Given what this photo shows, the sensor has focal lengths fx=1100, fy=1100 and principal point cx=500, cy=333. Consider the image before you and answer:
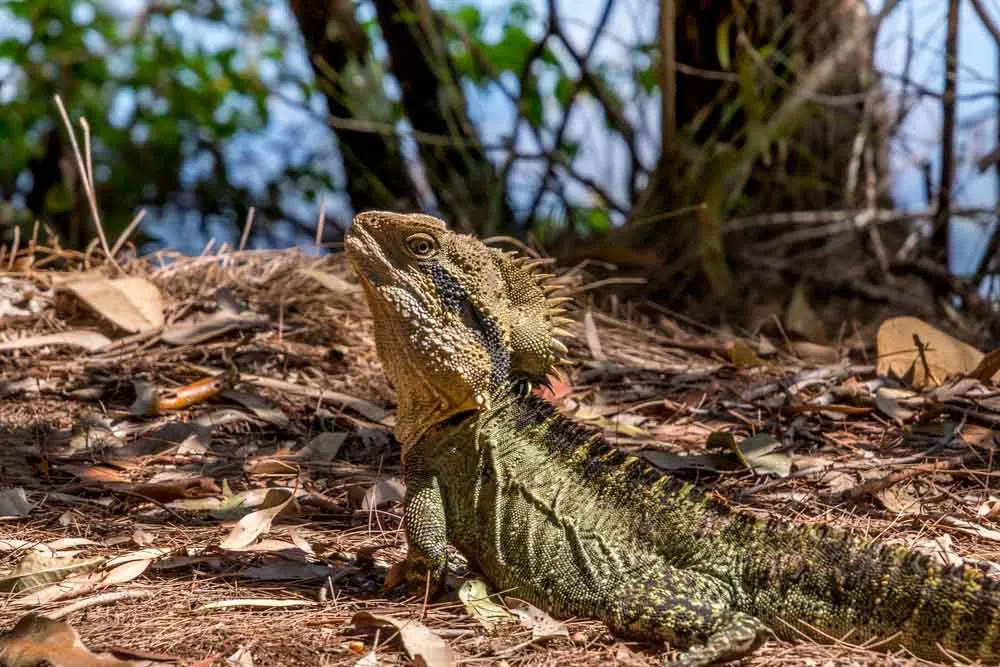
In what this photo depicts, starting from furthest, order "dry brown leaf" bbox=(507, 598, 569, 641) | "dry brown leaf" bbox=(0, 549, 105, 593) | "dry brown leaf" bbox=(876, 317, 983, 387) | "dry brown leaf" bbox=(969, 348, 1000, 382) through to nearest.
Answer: "dry brown leaf" bbox=(876, 317, 983, 387), "dry brown leaf" bbox=(969, 348, 1000, 382), "dry brown leaf" bbox=(0, 549, 105, 593), "dry brown leaf" bbox=(507, 598, 569, 641)

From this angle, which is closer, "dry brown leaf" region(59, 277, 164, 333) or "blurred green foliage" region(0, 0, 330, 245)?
"dry brown leaf" region(59, 277, 164, 333)

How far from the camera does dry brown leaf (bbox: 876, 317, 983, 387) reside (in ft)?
20.0

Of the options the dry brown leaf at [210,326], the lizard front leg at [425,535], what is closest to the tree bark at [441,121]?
the dry brown leaf at [210,326]

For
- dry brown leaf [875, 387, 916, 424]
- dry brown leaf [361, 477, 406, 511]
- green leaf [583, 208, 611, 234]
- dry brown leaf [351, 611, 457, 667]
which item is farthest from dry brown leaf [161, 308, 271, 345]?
green leaf [583, 208, 611, 234]

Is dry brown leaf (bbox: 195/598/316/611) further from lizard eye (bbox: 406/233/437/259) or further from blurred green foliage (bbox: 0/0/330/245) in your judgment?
blurred green foliage (bbox: 0/0/330/245)

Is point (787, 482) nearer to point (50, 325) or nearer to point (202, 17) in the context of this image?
point (50, 325)

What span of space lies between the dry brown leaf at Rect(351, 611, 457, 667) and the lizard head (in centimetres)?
75

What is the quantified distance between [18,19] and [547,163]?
6.33 metres

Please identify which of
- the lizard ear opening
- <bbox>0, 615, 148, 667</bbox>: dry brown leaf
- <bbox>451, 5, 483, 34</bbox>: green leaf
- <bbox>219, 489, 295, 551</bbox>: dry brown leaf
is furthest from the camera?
<bbox>451, 5, 483, 34</bbox>: green leaf

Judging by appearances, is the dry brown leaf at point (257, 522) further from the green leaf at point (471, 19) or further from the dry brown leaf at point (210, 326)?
the green leaf at point (471, 19)

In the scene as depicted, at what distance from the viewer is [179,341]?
6629mm

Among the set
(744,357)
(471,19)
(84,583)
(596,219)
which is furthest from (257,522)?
(471,19)

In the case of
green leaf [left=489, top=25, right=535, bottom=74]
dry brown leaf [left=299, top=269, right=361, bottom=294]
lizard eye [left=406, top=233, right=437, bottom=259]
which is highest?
green leaf [left=489, top=25, right=535, bottom=74]

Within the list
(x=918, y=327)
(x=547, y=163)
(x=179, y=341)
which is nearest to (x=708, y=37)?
(x=547, y=163)
